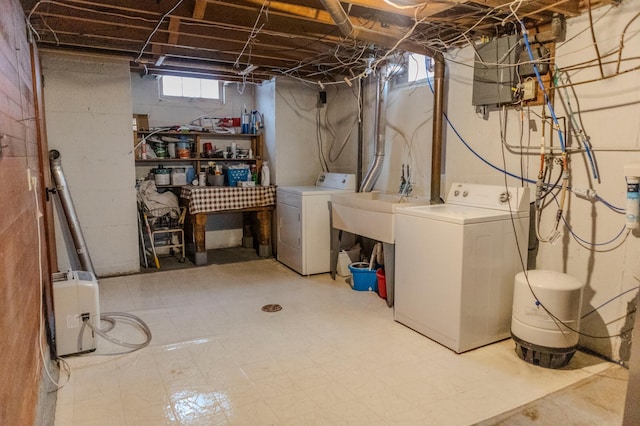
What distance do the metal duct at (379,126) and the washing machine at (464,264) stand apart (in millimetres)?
1263

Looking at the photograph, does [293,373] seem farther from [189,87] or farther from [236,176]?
[189,87]

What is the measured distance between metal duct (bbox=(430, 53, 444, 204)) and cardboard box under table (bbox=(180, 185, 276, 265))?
7.05 feet

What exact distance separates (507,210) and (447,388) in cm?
129

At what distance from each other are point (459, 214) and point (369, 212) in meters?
0.99

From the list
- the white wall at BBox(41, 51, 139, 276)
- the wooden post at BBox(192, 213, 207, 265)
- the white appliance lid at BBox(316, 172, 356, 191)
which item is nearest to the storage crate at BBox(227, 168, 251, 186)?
the wooden post at BBox(192, 213, 207, 265)

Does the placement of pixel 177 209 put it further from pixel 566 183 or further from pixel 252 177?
pixel 566 183

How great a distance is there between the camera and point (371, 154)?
4664 millimetres

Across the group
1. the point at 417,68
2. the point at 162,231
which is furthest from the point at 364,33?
the point at 162,231

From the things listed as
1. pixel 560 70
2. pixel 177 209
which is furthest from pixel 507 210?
pixel 177 209

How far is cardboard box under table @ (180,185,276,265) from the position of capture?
4719 millimetres

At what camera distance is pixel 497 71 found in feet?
10.1

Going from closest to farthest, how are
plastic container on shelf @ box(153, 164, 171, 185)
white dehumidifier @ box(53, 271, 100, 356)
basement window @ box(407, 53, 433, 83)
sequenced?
white dehumidifier @ box(53, 271, 100, 356) → basement window @ box(407, 53, 433, 83) → plastic container on shelf @ box(153, 164, 171, 185)

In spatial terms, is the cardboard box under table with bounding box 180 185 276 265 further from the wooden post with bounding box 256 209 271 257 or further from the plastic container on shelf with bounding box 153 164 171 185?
the plastic container on shelf with bounding box 153 164 171 185

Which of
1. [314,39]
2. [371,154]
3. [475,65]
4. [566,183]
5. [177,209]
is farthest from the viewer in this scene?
[177,209]
